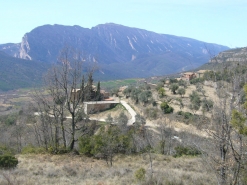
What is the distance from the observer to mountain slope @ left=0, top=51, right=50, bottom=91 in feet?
403

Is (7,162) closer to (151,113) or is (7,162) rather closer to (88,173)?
(88,173)

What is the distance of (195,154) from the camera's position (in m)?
17.6

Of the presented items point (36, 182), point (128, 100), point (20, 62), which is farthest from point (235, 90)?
point (20, 62)

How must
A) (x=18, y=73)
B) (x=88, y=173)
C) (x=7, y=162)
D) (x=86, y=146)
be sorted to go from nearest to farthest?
(x=88, y=173), (x=7, y=162), (x=86, y=146), (x=18, y=73)

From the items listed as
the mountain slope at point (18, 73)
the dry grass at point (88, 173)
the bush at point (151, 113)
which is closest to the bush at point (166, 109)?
the bush at point (151, 113)

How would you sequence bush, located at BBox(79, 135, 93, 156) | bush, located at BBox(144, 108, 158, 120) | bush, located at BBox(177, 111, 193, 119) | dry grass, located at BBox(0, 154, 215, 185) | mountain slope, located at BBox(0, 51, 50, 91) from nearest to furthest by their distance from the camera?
dry grass, located at BBox(0, 154, 215, 185) → bush, located at BBox(79, 135, 93, 156) → bush, located at BBox(177, 111, 193, 119) → bush, located at BBox(144, 108, 158, 120) → mountain slope, located at BBox(0, 51, 50, 91)

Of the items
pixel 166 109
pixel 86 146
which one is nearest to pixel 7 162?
pixel 86 146

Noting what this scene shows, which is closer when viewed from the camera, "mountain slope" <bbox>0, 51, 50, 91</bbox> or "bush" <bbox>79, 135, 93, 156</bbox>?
"bush" <bbox>79, 135, 93, 156</bbox>

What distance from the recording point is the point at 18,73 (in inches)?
5458

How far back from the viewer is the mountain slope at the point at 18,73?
403ft

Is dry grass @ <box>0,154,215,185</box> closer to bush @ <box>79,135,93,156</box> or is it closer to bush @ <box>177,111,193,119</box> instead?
bush @ <box>79,135,93,156</box>

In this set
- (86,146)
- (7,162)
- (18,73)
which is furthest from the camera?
(18,73)

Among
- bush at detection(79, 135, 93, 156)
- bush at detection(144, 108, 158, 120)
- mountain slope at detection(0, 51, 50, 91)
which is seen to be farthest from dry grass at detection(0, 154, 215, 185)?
mountain slope at detection(0, 51, 50, 91)

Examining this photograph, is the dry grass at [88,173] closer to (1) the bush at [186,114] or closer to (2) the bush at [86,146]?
(2) the bush at [86,146]
